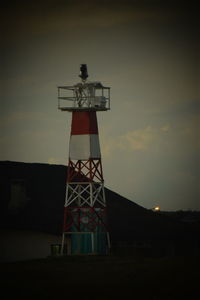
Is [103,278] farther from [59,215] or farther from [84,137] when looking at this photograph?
[59,215]

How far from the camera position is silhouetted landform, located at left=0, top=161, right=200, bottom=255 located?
6312 centimetres

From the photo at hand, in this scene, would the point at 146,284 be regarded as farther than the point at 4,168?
No

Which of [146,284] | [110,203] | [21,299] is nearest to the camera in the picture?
[21,299]

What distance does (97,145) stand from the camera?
192 feet

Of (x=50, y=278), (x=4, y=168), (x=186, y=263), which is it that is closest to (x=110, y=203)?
(x=4, y=168)

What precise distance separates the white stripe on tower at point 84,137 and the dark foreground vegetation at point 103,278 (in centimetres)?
667

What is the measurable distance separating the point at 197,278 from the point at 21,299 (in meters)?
9.79

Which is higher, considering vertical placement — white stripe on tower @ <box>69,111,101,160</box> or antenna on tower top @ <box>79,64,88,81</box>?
antenna on tower top @ <box>79,64,88,81</box>

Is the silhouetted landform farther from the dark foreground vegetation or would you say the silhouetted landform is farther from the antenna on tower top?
the antenna on tower top

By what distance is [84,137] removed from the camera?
58.0m

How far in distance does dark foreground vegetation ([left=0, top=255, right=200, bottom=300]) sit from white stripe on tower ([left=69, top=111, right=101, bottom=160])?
21.9ft

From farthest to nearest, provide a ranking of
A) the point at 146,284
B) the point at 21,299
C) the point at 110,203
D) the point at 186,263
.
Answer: the point at 110,203
the point at 186,263
the point at 146,284
the point at 21,299

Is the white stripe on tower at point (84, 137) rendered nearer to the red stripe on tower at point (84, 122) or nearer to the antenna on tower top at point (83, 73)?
the red stripe on tower at point (84, 122)

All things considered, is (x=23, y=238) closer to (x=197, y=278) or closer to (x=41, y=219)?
(x=41, y=219)
